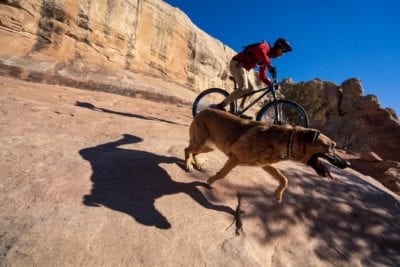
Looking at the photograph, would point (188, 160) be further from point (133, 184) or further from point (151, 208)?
point (151, 208)

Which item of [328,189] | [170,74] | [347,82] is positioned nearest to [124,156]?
[328,189]

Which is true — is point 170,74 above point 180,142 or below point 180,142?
above

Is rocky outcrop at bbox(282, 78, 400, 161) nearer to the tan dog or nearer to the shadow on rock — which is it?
the shadow on rock

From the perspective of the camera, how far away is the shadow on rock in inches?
121

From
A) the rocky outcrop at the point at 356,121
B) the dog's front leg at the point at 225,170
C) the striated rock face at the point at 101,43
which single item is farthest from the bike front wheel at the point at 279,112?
the rocky outcrop at the point at 356,121

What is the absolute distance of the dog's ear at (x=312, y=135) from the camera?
10.5 ft

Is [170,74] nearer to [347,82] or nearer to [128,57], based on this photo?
[128,57]

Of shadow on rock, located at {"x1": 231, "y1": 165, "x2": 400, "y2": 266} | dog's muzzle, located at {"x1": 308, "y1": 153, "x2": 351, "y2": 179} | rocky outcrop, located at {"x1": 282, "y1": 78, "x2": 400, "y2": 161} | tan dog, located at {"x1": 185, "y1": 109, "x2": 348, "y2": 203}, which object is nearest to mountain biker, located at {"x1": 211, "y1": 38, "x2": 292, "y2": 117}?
tan dog, located at {"x1": 185, "y1": 109, "x2": 348, "y2": 203}

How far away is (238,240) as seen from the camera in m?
2.70

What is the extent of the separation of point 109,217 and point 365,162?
11.3 metres

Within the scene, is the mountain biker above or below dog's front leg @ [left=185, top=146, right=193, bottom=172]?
above

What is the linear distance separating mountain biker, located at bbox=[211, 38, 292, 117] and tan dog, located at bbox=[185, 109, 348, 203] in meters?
2.14

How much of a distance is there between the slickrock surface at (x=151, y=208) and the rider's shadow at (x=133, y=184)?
13 mm

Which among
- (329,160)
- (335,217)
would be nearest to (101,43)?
(329,160)
